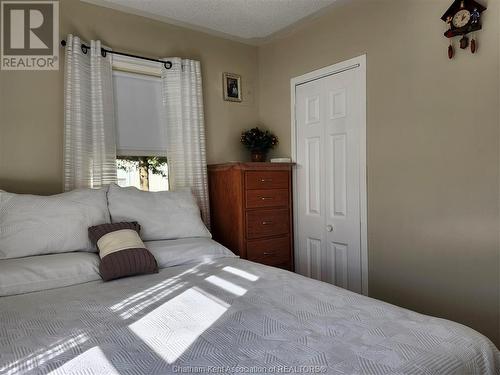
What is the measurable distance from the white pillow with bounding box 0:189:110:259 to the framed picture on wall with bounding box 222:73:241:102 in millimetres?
1712

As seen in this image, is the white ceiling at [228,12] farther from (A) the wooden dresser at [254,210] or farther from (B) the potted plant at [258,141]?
(A) the wooden dresser at [254,210]

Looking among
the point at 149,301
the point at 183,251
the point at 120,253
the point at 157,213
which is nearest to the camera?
the point at 149,301

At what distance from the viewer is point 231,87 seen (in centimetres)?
337

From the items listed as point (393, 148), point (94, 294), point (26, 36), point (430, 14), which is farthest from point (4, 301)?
point (430, 14)

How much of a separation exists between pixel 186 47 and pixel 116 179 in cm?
131

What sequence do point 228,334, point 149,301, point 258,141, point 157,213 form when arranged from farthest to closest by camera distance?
point 258,141
point 157,213
point 149,301
point 228,334

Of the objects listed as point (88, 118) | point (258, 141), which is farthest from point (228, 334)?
point (258, 141)

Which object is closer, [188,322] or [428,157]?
[188,322]

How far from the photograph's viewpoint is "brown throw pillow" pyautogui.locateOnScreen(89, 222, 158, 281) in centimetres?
180

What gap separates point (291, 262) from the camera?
315 cm

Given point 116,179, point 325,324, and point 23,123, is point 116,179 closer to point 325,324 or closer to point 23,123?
point 23,123

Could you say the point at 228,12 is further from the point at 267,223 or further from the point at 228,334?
the point at 228,334

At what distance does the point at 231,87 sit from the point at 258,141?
22.8 inches

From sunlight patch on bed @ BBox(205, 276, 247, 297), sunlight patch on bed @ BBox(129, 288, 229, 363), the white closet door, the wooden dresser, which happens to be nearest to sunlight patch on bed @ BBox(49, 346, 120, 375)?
sunlight patch on bed @ BBox(129, 288, 229, 363)
